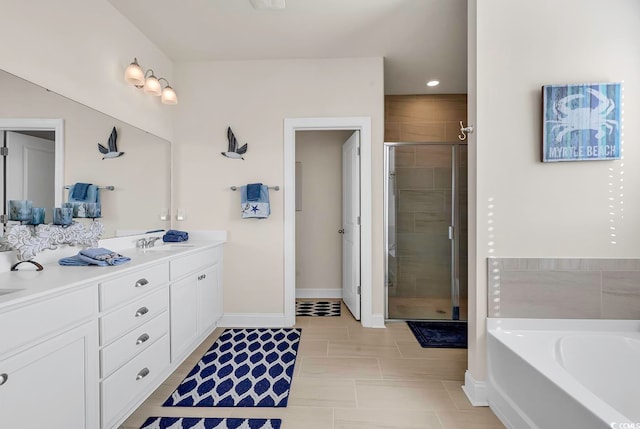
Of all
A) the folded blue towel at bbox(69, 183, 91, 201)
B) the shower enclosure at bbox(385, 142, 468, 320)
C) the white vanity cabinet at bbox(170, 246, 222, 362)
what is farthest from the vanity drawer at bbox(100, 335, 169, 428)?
the shower enclosure at bbox(385, 142, 468, 320)

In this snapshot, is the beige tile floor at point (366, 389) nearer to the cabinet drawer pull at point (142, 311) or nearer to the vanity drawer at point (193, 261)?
the cabinet drawer pull at point (142, 311)

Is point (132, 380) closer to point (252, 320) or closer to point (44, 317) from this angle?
point (44, 317)

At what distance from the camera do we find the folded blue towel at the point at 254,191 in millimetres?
2908

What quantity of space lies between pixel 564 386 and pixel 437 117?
3270mm

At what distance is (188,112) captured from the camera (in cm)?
307

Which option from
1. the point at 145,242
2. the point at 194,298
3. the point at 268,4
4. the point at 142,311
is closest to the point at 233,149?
the point at 145,242

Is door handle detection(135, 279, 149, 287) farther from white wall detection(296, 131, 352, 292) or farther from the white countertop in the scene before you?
white wall detection(296, 131, 352, 292)

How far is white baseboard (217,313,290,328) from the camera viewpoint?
9.89ft

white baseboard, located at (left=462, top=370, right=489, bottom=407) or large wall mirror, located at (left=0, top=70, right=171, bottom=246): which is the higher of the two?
large wall mirror, located at (left=0, top=70, right=171, bottom=246)

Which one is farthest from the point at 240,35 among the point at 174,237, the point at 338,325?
the point at 338,325

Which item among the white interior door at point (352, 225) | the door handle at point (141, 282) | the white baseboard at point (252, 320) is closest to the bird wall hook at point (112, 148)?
the door handle at point (141, 282)

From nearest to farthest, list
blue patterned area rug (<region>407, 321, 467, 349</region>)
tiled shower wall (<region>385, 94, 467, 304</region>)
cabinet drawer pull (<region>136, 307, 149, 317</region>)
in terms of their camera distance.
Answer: cabinet drawer pull (<region>136, 307, 149, 317</region>) → blue patterned area rug (<region>407, 321, 467, 349</region>) → tiled shower wall (<region>385, 94, 467, 304</region>)

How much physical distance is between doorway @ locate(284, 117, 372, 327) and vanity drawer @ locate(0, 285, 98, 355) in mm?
1808

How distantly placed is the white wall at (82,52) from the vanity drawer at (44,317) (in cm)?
123
